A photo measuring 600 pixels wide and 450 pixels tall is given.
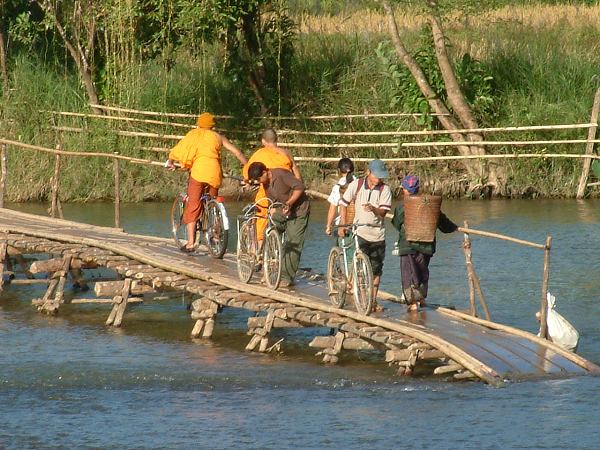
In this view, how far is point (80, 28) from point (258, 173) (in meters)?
14.0

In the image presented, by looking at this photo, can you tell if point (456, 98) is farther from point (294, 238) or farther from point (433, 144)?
point (294, 238)

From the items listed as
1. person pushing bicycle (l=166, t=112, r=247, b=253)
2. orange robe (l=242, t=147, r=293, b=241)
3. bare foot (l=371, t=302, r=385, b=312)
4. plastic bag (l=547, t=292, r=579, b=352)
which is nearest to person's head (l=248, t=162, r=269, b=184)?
orange robe (l=242, t=147, r=293, b=241)

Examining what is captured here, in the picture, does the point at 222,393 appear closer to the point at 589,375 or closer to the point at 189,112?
the point at 589,375

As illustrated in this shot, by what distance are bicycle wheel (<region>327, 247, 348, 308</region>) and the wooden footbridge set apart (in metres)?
0.17

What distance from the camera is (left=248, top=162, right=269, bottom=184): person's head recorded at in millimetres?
13438

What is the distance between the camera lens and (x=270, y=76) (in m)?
26.8

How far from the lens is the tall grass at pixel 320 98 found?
25125 mm

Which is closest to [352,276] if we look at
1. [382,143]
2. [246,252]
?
[246,252]

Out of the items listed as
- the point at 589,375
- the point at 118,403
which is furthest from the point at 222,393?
the point at 589,375

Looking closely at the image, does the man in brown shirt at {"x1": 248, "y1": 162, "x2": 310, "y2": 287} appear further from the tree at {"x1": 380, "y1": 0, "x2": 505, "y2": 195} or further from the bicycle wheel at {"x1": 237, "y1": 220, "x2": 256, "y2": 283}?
the tree at {"x1": 380, "y1": 0, "x2": 505, "y2": 195}

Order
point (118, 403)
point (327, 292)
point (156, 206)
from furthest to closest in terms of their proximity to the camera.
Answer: point (156, 206)
point (327, 292)
point (118, 403)

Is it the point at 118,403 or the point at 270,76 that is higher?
the point at 270,76

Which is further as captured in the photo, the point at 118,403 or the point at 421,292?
the point at 421,292

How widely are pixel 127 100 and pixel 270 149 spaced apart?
41.1ft
